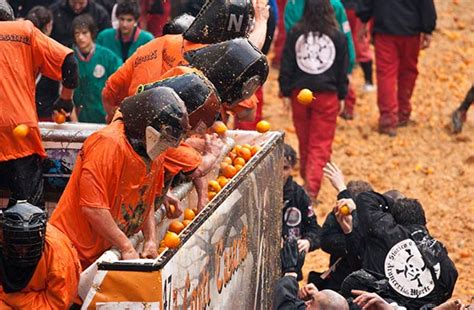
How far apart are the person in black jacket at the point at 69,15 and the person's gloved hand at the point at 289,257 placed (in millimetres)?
4989

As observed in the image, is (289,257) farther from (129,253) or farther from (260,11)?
(129,253)

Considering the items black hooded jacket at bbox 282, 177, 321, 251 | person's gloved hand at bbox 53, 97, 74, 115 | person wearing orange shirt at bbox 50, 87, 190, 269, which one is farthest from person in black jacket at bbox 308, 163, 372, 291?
person wearing orange shirt at bbox 50, 87, 190, 269

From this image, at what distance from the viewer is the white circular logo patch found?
9031 mm

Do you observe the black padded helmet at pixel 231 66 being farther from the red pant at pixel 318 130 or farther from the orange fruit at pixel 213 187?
the red pant at pixel 318 130

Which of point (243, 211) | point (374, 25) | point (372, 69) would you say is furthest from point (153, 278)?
point (372, 69)

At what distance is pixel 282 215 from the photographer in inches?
423

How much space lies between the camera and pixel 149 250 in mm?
7637

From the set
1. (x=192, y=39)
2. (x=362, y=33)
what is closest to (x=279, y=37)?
(x=362, y=33)

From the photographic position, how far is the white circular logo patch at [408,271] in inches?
356

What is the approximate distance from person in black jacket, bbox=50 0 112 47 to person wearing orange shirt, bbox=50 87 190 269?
7047 millimetres

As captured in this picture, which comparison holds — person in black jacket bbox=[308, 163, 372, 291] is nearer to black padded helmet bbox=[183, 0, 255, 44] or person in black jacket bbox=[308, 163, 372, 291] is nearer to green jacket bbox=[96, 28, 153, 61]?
black padded helmet bbox=[183, 0, 255, 44]

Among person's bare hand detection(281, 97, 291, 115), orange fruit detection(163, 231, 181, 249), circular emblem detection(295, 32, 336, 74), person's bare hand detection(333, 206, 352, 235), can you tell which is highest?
orange fruit detection(163, 231, 181, 249)

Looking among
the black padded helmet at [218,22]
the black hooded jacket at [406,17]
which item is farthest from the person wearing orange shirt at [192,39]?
the black hooded jacket at [406,17]

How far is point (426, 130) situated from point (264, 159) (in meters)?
7.30
